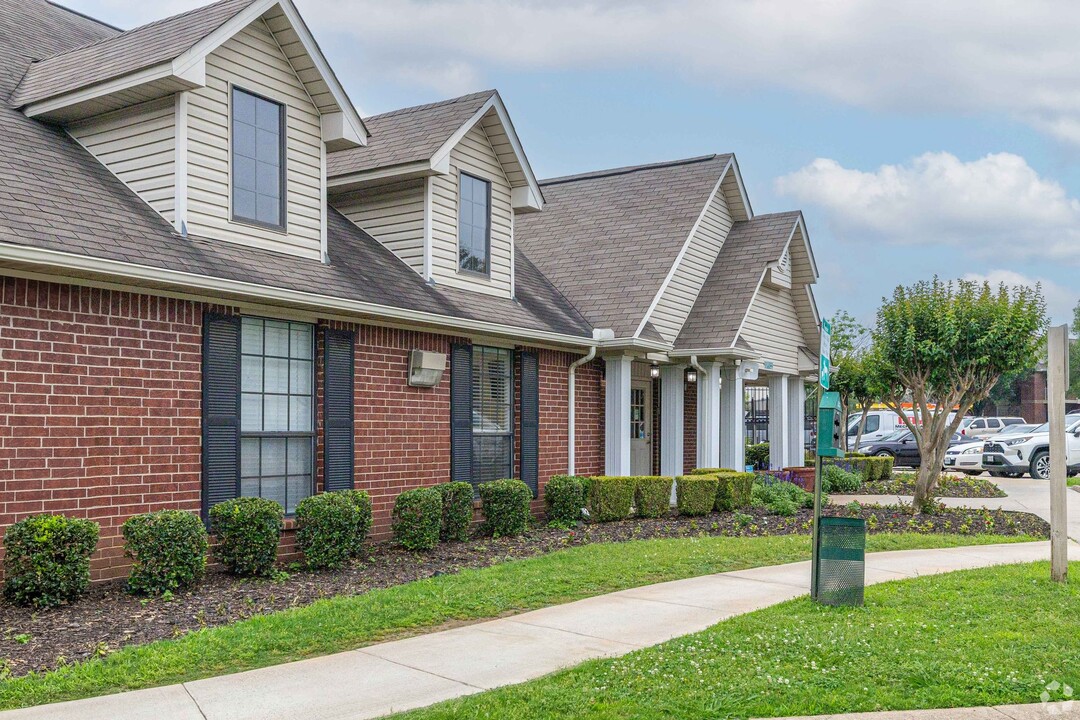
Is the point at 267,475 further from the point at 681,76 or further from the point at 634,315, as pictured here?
the point at 681,76

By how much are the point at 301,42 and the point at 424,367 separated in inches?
159

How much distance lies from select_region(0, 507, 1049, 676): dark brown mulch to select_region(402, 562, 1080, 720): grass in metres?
2.92

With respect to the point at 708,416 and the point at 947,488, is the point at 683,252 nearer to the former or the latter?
the point at 708,416

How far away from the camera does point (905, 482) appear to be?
2378 centimetres

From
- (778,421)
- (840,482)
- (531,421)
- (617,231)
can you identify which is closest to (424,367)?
(531,421)

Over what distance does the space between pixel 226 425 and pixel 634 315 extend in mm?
7963

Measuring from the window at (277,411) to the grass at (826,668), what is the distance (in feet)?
17.1

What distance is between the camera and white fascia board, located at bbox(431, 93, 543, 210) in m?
13.2

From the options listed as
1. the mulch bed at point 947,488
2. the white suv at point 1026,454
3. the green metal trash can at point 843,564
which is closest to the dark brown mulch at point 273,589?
the green metal trash can at point 843,564

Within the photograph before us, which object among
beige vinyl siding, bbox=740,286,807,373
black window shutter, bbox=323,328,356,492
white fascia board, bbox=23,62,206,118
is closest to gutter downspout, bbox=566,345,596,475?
beige vinyl siding, bbox=740,286,807,373

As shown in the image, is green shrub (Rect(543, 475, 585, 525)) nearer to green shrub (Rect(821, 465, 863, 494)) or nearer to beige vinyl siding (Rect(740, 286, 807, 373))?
beige vinyl siding (Rect(740, 286, 807, 373))

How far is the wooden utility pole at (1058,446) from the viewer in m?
9.21

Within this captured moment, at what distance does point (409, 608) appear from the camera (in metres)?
8.21

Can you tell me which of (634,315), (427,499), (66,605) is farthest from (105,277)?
(634,315)
